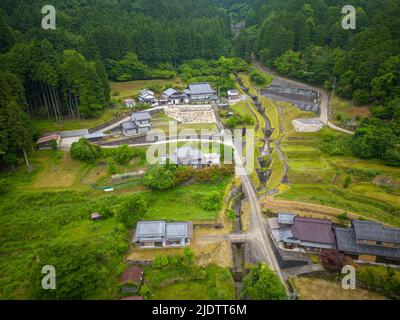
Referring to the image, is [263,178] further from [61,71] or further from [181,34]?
[181,34]

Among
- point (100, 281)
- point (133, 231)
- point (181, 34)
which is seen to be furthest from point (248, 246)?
point (181, 34)

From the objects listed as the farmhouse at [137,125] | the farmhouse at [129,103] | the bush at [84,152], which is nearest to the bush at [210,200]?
the bush at [84,152]

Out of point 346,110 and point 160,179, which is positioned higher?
point 346,110

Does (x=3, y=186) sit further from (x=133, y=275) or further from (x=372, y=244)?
(x=372, y=244)

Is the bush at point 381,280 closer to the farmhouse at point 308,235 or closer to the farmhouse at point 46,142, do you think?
the farmhouse at point 308,235

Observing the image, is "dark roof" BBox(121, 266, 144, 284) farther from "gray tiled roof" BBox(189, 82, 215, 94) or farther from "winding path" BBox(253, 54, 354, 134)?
"gray tiled roof" BBox(189, 82, 215, 94)

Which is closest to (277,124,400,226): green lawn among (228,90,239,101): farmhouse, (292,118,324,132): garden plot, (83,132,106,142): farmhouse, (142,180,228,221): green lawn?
(292,118,324,132): garden plot

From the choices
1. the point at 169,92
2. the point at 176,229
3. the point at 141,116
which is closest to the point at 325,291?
the point at 176,229
